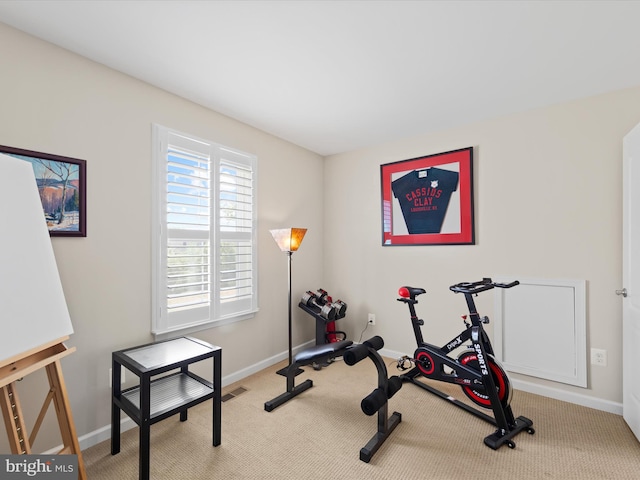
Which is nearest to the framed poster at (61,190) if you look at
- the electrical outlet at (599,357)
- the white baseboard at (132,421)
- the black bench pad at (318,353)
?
the white baseboard at (132,421)

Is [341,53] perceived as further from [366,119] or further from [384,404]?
[384,404]

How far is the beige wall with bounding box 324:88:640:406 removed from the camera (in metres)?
2.42

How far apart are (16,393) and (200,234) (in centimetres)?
151

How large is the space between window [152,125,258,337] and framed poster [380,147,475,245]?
61.0 inches

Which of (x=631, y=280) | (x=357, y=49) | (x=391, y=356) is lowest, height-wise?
(x=391, y=356)

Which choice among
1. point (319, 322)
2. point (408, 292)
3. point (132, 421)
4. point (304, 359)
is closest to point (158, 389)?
point (132, 421)

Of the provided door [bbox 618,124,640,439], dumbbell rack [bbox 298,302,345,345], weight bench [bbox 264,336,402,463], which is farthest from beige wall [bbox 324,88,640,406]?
weight bench [bbox 264,336,402,463]

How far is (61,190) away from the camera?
6.27 ft

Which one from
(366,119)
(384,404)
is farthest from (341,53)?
(384,404)

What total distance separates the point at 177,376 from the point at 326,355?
1125 mm

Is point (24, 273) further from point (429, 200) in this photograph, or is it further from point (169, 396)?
point (429, 200)

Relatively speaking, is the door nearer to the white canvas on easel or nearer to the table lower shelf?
the table lower shelf

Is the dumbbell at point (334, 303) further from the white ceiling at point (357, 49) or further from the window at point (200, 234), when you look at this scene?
the white ceiling at point (357, 49)

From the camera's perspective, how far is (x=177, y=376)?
7.55 feet
